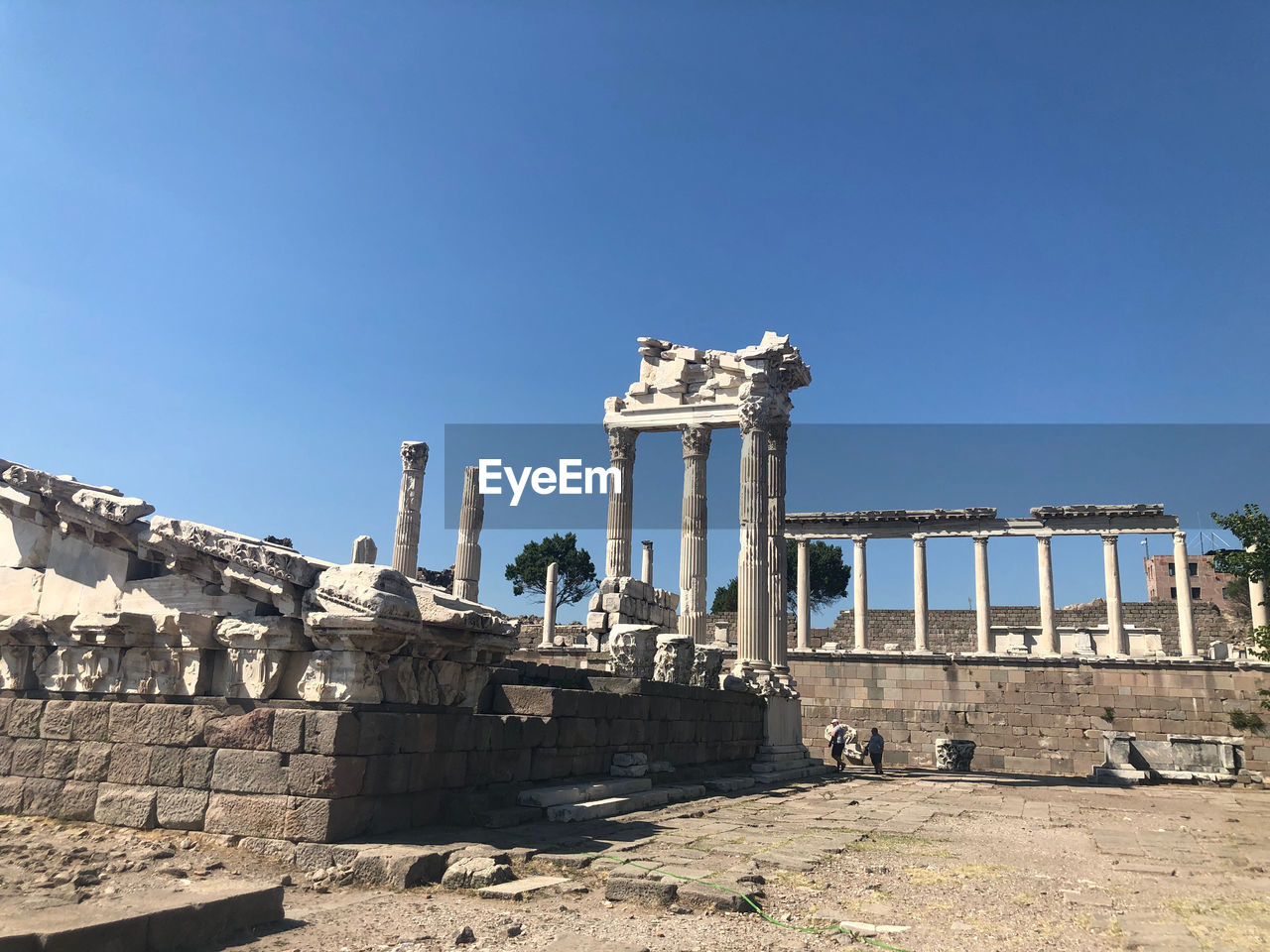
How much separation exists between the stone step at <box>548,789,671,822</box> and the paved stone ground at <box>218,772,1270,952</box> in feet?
0.61

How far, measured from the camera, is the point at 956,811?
38.7 ft

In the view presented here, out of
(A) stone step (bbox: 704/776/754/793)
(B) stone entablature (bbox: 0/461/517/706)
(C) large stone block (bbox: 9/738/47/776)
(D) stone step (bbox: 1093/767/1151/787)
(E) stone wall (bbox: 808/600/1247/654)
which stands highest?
(E) stone wall (bbox: 808/600/1247/654)

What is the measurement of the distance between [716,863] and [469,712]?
2299 millimetres

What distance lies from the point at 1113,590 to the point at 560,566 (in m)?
36.6

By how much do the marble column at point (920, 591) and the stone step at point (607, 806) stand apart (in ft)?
84.8

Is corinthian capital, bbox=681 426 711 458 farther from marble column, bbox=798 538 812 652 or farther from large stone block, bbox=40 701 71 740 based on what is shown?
marble column, bbox=798 538 812 652

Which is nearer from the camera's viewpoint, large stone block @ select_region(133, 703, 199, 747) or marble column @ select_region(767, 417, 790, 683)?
large stone block @ select_region(133, 703, 199, 747)

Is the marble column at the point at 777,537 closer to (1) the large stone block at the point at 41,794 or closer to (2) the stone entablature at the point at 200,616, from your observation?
(2) the stone entablature at the point at 200,616

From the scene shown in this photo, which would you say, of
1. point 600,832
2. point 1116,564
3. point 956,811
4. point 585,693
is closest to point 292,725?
point 600,832

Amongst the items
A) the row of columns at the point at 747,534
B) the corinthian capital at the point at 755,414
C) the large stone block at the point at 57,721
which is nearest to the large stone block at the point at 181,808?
the large stone block at the point at 57,721

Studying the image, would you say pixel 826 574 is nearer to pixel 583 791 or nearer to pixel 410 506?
pixel 410 506

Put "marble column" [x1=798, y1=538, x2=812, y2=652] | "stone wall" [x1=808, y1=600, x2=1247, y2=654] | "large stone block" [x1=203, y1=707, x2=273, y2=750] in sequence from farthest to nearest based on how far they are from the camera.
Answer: "stone wall" [x1=808, y1=600, x2=1247, y2=654] → "marble column" [x1=798, y1=538, x2=812, y2=652] → "large stone block" [x1=203, y1=707, x2=273, y2=750]

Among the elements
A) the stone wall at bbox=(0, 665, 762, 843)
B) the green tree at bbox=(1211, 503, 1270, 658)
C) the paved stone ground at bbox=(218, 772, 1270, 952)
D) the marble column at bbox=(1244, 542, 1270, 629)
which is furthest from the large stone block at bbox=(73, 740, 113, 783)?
the marble column at bbox=(1244, 542, 1270, 629)

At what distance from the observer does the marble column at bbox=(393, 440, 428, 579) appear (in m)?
23.5
